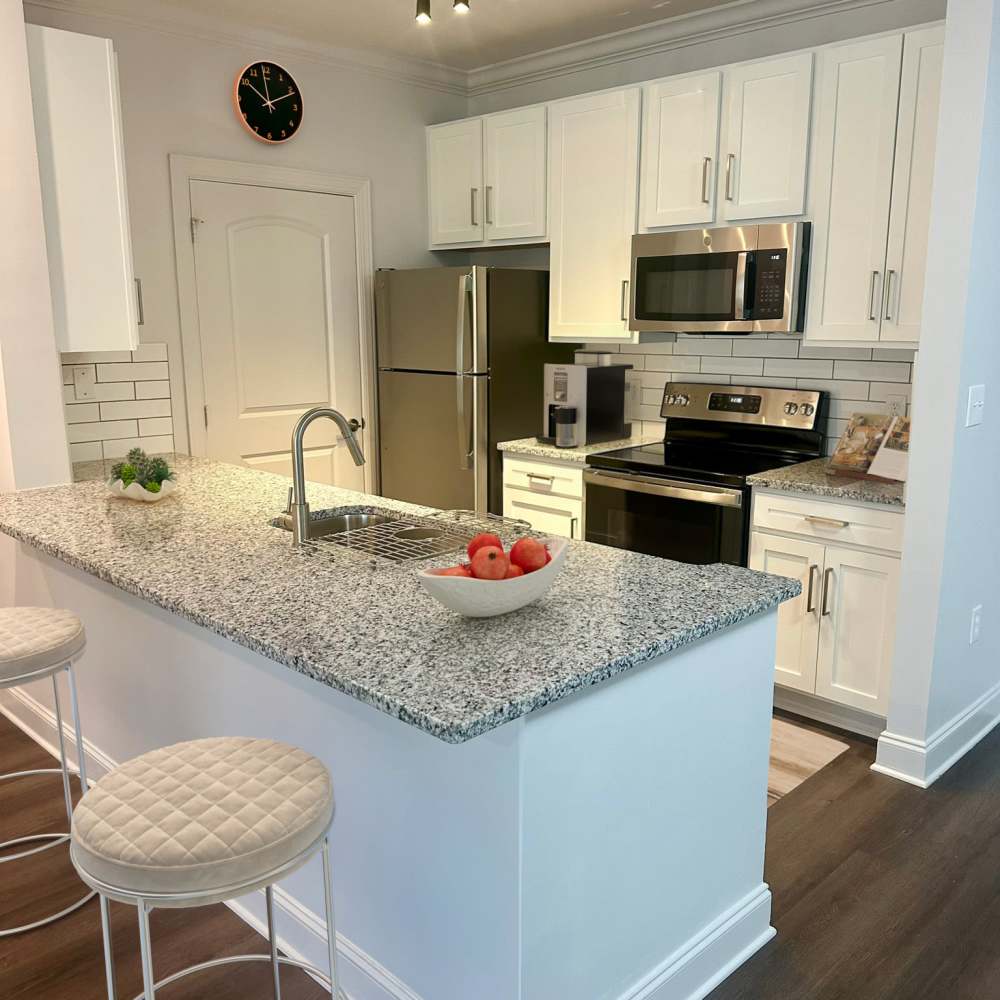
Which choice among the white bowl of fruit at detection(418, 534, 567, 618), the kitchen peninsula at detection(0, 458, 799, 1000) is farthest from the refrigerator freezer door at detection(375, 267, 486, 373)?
the white bowl of fruit at detection(418, 534, 567, 618)

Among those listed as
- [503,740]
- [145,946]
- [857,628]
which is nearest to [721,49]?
[857,628]

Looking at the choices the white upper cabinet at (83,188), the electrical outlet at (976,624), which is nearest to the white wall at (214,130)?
the white upper cabinet at (83,188)

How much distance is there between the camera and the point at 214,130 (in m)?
3.74

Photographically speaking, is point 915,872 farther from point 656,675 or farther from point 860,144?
point 860,144

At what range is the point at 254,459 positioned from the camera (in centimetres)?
405

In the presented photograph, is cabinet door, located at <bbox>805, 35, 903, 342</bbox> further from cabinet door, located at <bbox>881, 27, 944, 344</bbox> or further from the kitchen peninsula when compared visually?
the kitchen peninsula

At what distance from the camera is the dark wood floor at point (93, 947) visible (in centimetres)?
187

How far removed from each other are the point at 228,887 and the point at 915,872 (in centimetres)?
182

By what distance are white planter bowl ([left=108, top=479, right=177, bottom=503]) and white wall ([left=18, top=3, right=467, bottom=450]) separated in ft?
3.93

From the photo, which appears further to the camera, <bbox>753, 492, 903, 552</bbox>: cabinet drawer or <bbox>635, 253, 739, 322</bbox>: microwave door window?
<bbox>635, 253, 739, 322</bbox>: microwave door window

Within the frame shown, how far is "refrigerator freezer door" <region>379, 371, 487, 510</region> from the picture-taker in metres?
3.96

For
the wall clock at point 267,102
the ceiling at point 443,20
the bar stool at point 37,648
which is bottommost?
the bar stool at point 37,648

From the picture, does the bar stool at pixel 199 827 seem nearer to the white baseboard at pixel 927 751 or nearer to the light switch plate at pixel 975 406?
the white baseboard at pixel 927 751

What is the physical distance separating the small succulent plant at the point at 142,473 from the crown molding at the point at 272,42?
185 cm
